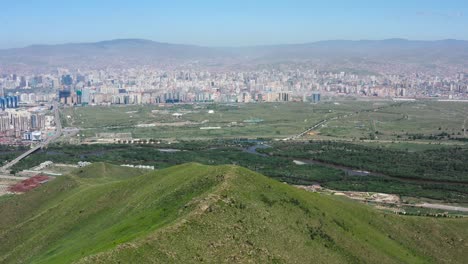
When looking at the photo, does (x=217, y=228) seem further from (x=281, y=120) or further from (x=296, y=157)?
(x=281, y=120)

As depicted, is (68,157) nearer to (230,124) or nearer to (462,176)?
(230,124)

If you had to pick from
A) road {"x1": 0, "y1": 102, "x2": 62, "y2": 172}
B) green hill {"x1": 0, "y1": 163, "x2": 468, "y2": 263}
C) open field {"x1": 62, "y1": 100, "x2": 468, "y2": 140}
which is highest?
green hill {"x1": 0, "y1": 163, "x2": 468, "y2": 263}

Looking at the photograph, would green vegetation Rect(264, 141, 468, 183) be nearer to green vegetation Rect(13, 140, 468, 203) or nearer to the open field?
green vegetation Rect(13, 140, 468, 203)

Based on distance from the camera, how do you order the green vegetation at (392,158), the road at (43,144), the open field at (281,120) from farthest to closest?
the open field at (281,120)
the road at (43,144)
the green vegetation at (392,158)

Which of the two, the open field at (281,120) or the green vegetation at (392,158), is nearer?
the green vegetation at (392,158)

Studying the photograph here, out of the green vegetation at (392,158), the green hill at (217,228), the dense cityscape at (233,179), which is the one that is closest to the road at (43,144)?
the dense cityscape at (233,179)

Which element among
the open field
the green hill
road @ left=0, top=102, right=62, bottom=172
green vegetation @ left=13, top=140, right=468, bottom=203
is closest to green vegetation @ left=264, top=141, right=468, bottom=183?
green vegetation @ left=13, top=140, right=468, bottom=203

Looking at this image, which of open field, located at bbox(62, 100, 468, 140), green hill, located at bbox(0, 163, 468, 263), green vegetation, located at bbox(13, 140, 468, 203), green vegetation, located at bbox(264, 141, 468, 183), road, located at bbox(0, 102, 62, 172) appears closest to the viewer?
green hill, located at bbox(0, 163, 468, 263)

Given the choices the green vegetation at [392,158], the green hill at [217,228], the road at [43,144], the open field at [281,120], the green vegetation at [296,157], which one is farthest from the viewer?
the open field at [281,120]

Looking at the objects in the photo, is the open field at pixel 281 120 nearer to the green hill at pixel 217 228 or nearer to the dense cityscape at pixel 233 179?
the dense cityscape at pixel 233 179

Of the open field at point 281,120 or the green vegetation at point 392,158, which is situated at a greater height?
the open field at point 281,120

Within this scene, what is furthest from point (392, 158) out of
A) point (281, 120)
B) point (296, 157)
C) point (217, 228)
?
point (217, 228)
